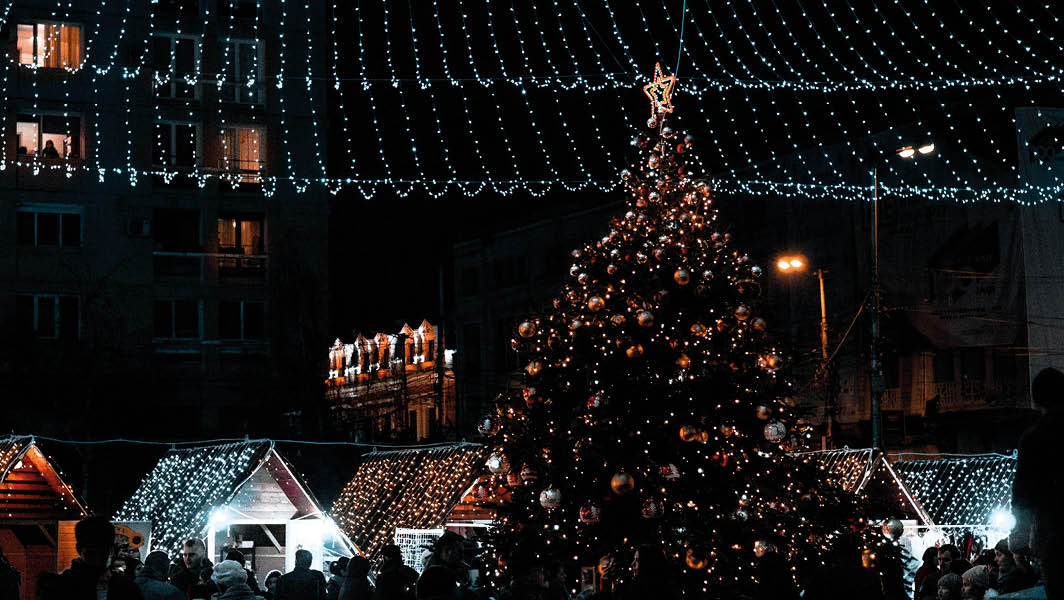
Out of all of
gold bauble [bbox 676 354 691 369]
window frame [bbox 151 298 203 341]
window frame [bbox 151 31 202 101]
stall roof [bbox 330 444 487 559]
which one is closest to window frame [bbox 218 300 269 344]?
A: window frame [bbox 151 298 203 341]

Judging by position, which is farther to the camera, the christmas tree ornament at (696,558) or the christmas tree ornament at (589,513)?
the christmas tree ornament at (589,513)

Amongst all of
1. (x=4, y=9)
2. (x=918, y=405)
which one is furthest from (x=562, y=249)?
(x=4, y=9)

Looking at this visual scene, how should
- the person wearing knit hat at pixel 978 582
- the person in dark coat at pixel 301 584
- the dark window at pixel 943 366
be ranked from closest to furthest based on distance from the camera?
the person wearing knit hat at pixel 978 582 → the person in dark coat at pixel 301 584 → the dark window at pixel 943 366

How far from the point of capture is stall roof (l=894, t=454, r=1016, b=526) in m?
21.8

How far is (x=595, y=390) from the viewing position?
12766 millimetres

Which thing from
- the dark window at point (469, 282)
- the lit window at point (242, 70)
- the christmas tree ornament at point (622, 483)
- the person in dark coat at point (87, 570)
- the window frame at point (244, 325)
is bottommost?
the person in dark coat at point (87, 570)

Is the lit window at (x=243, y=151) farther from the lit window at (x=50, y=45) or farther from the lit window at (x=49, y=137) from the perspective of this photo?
the lit window at (x=50, y=45)

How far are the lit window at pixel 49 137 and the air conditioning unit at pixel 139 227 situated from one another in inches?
81.7

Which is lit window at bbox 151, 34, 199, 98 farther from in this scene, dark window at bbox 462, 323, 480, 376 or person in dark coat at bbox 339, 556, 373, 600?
person in dark coat at bbox 339, 556, 373, 600

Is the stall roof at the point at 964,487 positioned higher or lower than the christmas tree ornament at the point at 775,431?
lower

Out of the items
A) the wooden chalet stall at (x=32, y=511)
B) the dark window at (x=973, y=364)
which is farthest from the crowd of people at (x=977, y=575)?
the dark window at (x=973, y=364)

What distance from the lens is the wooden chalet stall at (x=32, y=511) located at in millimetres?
18656

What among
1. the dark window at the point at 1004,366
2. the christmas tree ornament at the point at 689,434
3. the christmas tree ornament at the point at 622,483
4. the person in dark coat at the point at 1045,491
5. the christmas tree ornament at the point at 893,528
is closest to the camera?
the person in dark coat at the point at 1045,491

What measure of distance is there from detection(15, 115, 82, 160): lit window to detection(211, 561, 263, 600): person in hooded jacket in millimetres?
26194
